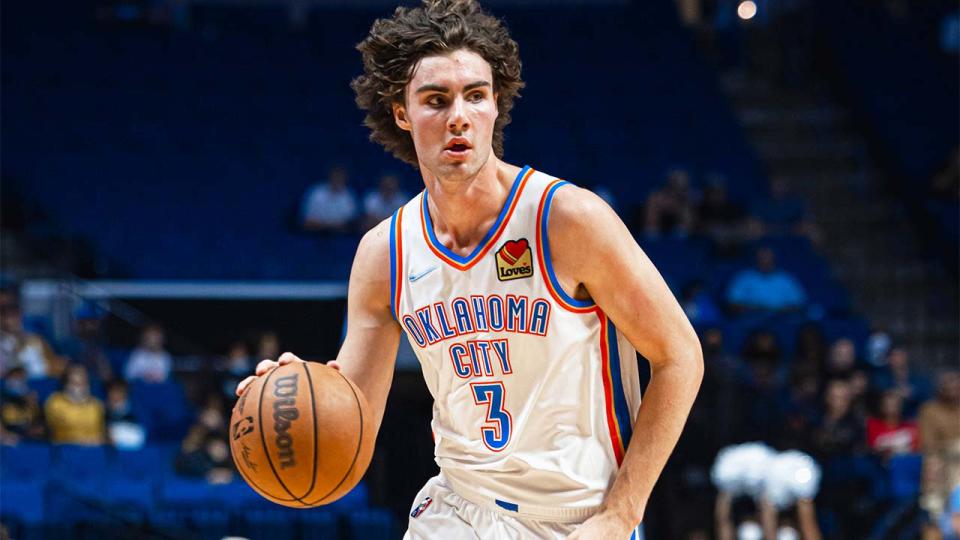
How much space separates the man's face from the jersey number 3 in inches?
21.3

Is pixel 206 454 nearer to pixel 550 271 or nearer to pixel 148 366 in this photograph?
pixel 148 366

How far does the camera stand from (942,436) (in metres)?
10.9

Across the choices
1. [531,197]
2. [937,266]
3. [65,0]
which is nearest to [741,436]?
[937,266]

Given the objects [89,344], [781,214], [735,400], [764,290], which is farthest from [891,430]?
[89,344]

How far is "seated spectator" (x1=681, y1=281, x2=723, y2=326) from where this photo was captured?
11.8 meters

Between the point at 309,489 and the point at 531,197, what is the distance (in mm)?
920

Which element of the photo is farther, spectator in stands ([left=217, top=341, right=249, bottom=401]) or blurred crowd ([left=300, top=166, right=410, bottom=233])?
blurred crowd ([left=300, top=166, right=410, bottom=233])

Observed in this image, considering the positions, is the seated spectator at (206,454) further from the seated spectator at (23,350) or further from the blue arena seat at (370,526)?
the seated spectator at (23,350)

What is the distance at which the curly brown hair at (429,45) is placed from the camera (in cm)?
344

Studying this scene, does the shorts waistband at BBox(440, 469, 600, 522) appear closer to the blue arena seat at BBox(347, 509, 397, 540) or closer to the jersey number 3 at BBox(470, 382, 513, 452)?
the jersey number 3 at BBox(470, 382, 513, 452)

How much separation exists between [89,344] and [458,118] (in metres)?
8.40

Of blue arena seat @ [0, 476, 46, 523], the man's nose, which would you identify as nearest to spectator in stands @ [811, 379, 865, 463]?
blue arena seat @ [0, 476, 46, 523]

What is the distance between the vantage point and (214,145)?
14086 mm

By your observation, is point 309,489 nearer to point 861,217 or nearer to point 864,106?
point 861,217
